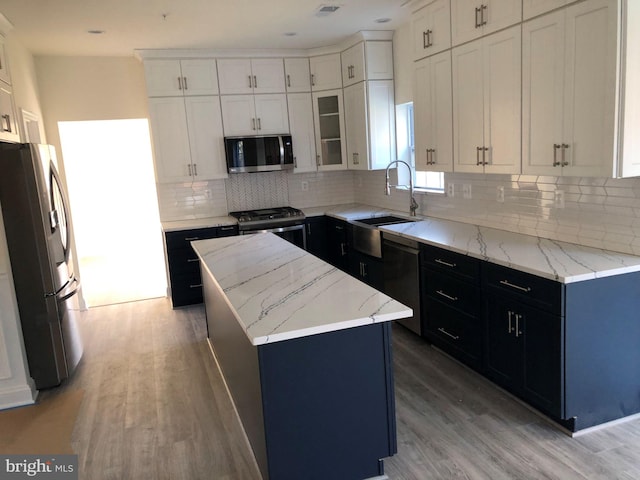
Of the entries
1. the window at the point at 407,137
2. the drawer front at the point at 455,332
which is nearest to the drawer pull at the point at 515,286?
the drawer front at the point at 455,332

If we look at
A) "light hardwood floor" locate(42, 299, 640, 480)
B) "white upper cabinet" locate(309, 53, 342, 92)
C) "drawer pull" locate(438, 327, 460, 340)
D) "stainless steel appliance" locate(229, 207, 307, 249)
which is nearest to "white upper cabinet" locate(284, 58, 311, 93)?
"white upper cabinet" locate(309, 53, 342, 92)

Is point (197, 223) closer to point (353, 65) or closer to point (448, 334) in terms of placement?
point (353, 65)

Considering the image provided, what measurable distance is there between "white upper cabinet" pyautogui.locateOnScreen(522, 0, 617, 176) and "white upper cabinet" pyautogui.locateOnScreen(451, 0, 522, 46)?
17 cm

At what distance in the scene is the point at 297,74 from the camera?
5641 mm

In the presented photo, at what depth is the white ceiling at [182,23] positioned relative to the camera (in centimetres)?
368

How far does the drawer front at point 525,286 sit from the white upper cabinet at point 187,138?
11.1 feet

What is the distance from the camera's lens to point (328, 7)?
4008 millimetres

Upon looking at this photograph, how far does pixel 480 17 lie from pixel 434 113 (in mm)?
805

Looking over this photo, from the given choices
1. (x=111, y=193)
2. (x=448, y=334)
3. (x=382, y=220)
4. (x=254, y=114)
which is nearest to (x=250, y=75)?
(x=254, y=114)

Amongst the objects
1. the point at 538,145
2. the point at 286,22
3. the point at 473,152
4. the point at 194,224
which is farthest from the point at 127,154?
the point at 538,145

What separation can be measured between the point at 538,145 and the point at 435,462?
5.97 ft

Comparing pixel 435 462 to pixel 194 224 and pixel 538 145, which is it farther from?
pixel 194 224

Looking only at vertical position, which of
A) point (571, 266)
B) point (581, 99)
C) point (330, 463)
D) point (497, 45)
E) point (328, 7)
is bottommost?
point (330, 463)

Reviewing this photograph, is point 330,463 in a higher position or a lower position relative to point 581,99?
lower
